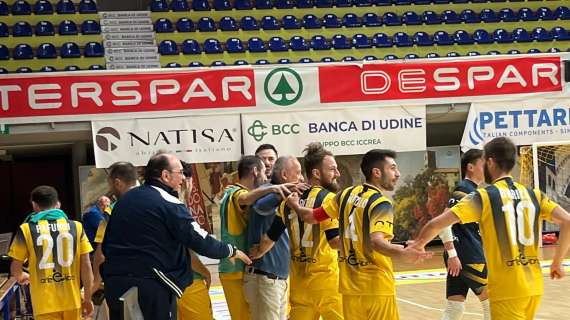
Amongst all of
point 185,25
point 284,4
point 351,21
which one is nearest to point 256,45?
point 185,25

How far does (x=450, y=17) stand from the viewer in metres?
21.7

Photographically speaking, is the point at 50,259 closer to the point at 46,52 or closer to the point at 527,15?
the point at 46,52

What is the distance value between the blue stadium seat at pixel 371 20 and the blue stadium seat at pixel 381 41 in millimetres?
632

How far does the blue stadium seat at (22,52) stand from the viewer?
18.6 meters

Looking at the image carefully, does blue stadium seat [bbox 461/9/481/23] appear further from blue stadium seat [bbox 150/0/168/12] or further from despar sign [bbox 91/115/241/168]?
despar sign [bbox 91/115/241/168]

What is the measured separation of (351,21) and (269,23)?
2.19 metres

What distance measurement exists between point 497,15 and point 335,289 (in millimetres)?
17174

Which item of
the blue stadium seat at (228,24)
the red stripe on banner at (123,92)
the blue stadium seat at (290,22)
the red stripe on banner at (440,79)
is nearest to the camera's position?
the red stripe on banner at (123,92)

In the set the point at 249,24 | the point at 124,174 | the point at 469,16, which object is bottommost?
the point at 124,174

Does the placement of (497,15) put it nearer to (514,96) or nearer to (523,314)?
(514,96)

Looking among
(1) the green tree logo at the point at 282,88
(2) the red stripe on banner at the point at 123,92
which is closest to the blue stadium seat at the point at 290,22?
(1) the green tree logo at the point at 282,88

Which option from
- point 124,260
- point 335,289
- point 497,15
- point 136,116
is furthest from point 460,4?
point 124,260

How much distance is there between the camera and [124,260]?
17.4 ft

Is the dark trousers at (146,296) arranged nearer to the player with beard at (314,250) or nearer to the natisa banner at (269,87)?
the player with beard at (314,250)
